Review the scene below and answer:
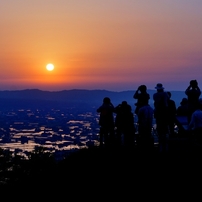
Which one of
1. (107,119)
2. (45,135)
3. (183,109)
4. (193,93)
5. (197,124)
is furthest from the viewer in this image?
(45,135)

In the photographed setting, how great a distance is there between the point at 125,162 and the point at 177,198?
4.53 metres

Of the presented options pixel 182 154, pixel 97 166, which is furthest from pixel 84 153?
pixel 182 154

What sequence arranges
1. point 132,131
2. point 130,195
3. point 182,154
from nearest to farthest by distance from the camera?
point 130,195, point 182,154, point 132,131

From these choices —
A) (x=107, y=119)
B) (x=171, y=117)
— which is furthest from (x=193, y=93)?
(x=107, y=119)

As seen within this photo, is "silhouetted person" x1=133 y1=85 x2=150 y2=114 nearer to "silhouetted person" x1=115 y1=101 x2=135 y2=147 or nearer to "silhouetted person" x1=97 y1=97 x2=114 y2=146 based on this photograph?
"silhouetted person" x1=115 y1=101 x2=135 y2=147

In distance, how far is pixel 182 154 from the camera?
13.8 metres

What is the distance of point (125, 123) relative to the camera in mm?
17312

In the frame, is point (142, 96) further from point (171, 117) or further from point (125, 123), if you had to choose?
point (125, 123)

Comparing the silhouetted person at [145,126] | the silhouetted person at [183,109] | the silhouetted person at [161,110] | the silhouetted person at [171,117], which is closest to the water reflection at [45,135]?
the silhouetted person at [183,109]

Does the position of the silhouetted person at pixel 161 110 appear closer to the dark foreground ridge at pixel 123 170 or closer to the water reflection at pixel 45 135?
the dark foreground ridge at pixel 123 170

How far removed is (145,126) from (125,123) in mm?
2058

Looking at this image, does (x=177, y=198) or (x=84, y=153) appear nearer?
(x=177, y=198)

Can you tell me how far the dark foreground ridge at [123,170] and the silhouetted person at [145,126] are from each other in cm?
30

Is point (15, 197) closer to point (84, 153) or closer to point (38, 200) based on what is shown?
point (38, 200)
